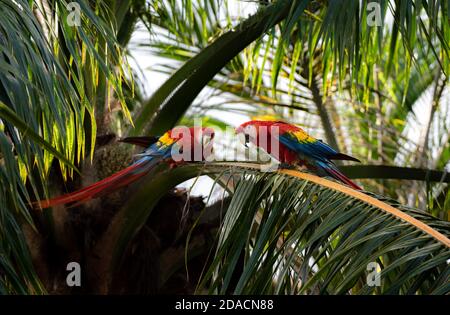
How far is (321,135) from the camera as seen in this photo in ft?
18.7

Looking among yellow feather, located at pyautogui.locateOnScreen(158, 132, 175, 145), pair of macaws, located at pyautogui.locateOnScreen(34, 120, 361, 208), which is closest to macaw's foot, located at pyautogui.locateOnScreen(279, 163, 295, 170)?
pair of macaws, located at pyautogui.locateOnScreen(34, 120, 361, 208)

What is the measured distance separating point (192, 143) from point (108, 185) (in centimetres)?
57

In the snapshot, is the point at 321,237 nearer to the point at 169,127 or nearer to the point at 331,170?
the point at 331,170

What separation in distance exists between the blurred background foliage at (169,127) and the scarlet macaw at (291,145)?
24cm

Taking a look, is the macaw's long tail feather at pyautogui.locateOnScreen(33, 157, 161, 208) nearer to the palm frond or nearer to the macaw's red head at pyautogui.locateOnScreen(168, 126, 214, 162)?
the macaw's red head at pyautogui.locateOnScreen(168, 126, 214, 162)

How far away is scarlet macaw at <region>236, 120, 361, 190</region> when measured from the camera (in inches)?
128

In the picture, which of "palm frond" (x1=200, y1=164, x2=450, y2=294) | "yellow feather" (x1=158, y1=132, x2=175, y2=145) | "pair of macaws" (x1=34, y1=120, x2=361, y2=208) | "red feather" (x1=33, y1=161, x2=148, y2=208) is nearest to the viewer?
"palm frond" (x1=200, y1=164, x2=450, y2=294)

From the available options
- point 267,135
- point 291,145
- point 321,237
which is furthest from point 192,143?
point 321,237

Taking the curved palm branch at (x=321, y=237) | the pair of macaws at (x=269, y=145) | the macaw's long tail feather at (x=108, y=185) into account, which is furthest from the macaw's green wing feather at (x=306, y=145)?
the macaw's long tail feather at (x=108, y=185)

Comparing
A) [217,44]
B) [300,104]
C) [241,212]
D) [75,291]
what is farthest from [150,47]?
[241,212]

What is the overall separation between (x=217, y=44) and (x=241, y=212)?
128cm

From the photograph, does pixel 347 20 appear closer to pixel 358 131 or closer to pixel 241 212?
pixel 241 212

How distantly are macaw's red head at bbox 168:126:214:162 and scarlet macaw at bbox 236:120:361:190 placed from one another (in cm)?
15

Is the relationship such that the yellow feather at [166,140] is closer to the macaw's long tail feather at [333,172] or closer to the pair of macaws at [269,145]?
the pair of macaws at [269,145]
